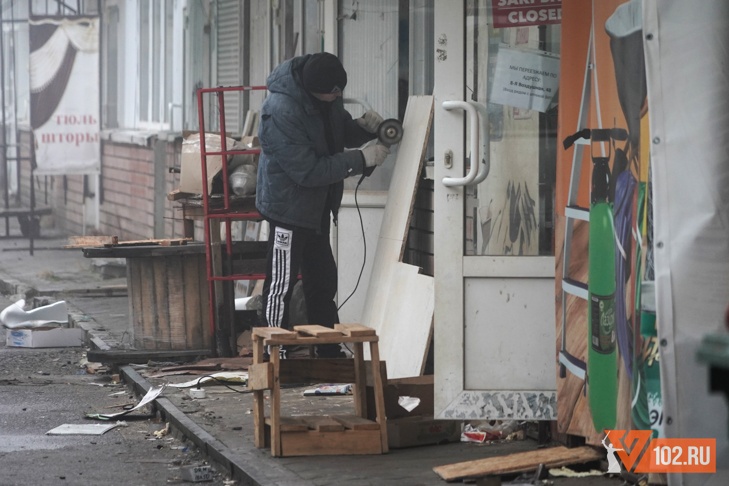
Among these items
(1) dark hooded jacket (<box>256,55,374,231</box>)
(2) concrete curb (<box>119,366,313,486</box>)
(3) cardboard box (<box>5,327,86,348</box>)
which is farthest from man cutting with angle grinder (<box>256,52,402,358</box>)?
(3) cardboard box (<box>5,327,86,348</box>)

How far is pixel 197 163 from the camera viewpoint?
1056 cm

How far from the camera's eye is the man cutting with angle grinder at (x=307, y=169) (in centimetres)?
866

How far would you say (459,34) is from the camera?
21.6 ft

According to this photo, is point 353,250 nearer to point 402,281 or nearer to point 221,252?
point 221,252

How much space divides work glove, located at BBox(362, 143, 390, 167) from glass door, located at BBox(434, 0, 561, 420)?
2.05 m

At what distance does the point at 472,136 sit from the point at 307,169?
88.9 inches

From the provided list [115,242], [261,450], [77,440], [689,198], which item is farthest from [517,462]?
[115,242]

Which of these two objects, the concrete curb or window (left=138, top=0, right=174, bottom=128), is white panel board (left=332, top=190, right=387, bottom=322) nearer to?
the concrete curb

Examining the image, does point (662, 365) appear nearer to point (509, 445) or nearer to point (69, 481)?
point (509, 445)

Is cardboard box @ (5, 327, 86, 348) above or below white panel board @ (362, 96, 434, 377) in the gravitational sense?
below

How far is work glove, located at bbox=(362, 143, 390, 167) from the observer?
8727 mm

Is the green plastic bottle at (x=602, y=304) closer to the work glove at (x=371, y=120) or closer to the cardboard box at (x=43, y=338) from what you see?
the work glove at (x=371, y=120)

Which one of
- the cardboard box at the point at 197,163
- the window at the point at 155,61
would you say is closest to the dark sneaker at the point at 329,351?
the cardboard box at the point at 197,163

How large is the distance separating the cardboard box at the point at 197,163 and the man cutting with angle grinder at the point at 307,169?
1386mm
